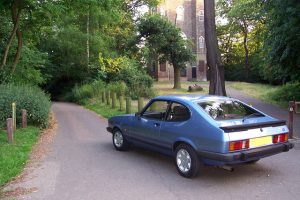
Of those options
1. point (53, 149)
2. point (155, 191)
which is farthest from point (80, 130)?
point (155, 191)

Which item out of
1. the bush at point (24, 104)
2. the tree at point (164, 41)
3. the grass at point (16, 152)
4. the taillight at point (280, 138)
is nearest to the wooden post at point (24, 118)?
the grass at point (16, 152)

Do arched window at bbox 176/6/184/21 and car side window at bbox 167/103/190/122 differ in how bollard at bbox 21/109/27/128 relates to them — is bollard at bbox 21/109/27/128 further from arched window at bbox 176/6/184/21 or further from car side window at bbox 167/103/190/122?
arched window at bbox 176/6/184/21

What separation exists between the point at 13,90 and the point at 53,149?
15.2ft

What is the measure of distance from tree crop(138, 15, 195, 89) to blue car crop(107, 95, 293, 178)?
26.5 meters

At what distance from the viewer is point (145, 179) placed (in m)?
7.00

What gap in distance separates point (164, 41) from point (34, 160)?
26820 mm

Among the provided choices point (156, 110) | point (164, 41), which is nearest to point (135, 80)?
point (164, 41)

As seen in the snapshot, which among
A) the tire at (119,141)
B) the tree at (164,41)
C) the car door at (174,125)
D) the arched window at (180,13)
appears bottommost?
the tire at (119,141)

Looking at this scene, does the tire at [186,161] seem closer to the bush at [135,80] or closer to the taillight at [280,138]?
the taillight at [280,138]

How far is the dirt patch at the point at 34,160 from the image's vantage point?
634cm

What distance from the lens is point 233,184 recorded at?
259 inches

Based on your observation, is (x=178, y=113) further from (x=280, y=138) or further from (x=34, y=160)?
(x=34, y=160)

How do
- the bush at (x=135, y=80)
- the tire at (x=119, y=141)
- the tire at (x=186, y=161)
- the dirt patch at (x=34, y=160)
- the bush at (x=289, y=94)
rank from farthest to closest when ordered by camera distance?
the bush at (x=135, y=80) → the bush at (x=289, y=94) → the tire at (x=119, y=141) → the tire at (x=186, y=161) → the dirt patch at (x=34, y=160)

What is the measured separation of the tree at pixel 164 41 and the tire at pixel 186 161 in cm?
2782
